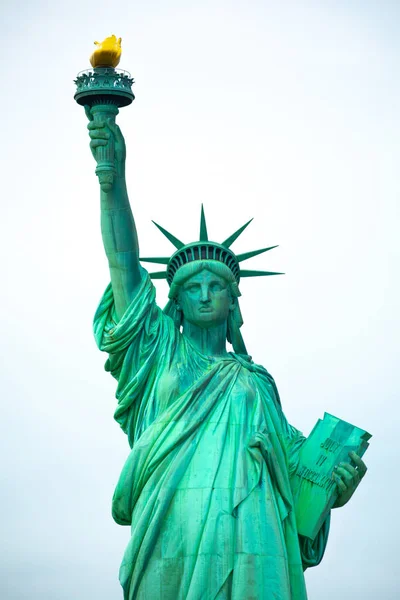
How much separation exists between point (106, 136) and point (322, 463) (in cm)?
473

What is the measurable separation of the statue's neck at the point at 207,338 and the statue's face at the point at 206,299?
0.09 m

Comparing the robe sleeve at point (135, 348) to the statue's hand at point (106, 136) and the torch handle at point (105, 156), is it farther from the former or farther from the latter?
the statue's hand at point (106, 136)

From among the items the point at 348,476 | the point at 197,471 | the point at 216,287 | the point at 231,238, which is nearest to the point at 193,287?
the point at 216,287

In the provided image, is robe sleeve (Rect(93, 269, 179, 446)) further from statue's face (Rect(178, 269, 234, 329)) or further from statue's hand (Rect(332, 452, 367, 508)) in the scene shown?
statue's hand (Rect(332, 452, 367, 508))

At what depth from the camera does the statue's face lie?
972 inches

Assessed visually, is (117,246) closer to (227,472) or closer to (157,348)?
(157,348)

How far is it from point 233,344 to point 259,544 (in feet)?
10.7

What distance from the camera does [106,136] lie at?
2405 cm

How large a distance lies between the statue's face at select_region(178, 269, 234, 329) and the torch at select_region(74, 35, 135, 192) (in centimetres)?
169

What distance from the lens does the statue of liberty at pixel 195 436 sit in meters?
22.8

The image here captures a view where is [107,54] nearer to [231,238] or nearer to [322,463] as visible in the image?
[231,238]

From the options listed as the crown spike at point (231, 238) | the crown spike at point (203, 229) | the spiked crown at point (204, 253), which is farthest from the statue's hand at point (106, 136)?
the crown spike at point (231, 238)

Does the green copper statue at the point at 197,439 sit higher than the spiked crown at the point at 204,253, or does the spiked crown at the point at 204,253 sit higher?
the spiked crown at the point at 204,253

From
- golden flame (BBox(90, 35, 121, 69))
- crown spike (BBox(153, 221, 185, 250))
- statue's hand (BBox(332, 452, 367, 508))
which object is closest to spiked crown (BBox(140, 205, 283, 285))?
crown spike (BBox(153, 221, 185, 250))
